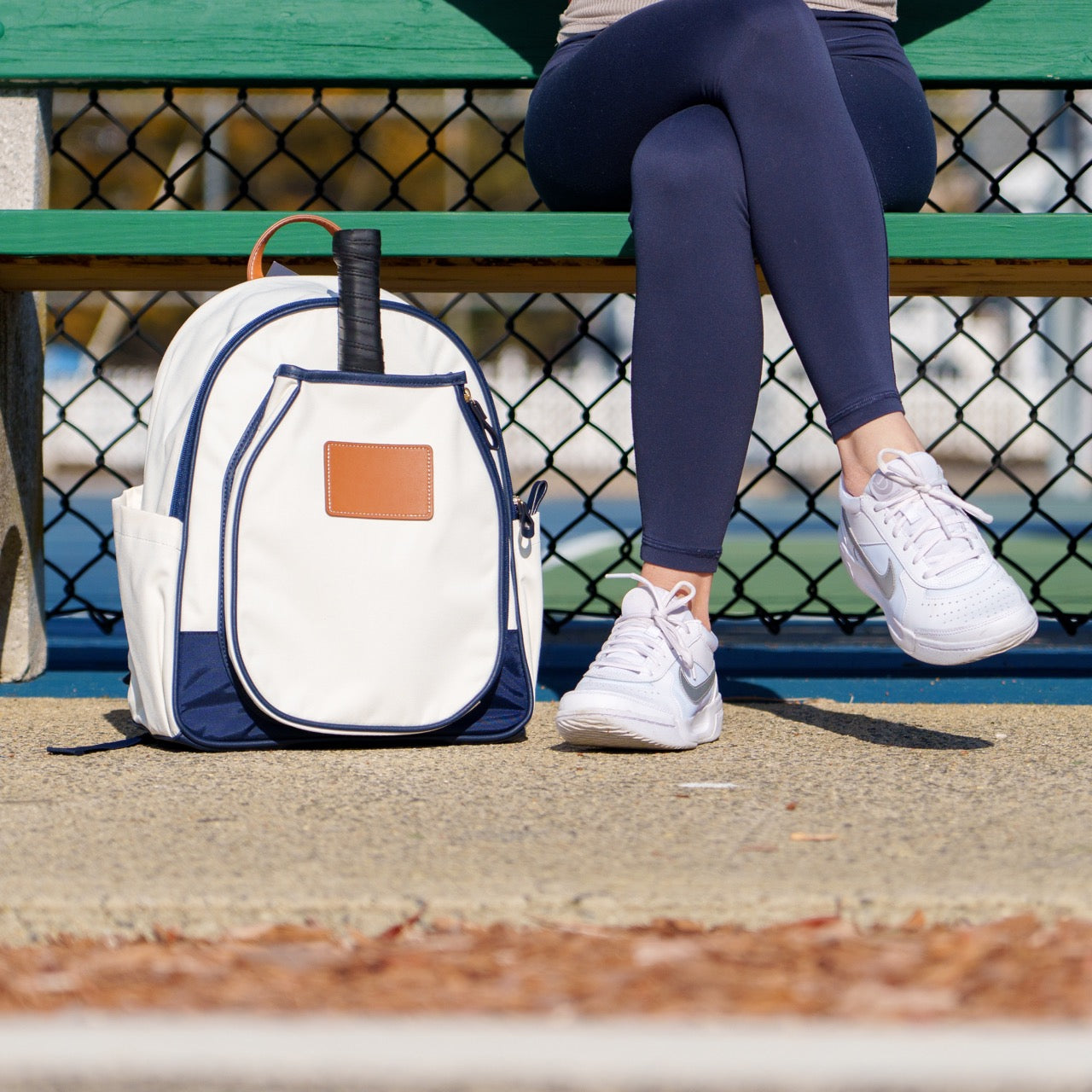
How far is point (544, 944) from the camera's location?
3.26 feet

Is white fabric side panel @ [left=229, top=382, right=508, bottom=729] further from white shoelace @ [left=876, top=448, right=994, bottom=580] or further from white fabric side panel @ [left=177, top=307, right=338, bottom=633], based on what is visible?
white shoelace @ [left=876, top=448, right=994, bottom=580]

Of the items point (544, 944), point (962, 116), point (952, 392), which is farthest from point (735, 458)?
point (962, 116)

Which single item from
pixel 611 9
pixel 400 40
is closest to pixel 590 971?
pixel 611 9

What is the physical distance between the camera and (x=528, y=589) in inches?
70.9

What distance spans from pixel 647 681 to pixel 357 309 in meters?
0.56

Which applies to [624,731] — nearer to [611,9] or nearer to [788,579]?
[611,9]

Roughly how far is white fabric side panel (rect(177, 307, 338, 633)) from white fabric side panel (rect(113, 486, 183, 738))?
2 centimetres

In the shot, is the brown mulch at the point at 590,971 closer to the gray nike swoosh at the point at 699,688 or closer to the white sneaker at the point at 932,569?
the white sneaker at the point at 932,569

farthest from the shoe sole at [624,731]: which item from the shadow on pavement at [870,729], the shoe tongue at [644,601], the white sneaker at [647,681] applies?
the shadow on pavement at [870,729]

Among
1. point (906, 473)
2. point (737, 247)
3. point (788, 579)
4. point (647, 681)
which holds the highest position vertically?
point (737, 247)

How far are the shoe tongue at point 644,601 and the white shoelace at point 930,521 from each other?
0.89ft

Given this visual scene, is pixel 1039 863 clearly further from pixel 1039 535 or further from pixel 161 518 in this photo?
pixel 1039 535

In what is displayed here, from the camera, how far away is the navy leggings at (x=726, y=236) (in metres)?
1.59

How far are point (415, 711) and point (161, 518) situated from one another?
38cm
